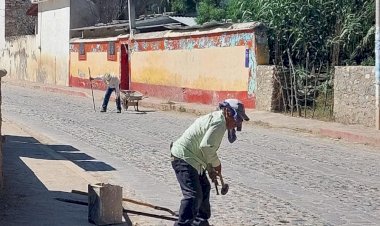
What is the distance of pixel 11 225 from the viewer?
755cm

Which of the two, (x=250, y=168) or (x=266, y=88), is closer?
(x=250, y=168)

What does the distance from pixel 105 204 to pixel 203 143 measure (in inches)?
57.3

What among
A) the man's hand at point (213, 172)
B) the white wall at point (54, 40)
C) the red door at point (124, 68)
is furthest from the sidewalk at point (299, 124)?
the white wall at point (54, 40)

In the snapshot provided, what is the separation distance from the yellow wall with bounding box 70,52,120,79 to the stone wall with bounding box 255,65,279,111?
12406mm

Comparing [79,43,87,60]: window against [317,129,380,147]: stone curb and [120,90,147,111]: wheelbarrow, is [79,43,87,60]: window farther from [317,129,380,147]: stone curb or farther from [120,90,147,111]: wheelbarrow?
[317,129,380,147]: stone curb

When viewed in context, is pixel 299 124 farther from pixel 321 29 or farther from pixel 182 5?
pixel 182 5

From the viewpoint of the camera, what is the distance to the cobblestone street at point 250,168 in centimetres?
915

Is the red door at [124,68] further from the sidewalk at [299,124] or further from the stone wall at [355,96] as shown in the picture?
the stone wall at [355,96]

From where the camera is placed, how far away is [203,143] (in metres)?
6.86

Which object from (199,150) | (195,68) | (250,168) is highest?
(195,68)

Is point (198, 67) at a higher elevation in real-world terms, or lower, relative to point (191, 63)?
lower

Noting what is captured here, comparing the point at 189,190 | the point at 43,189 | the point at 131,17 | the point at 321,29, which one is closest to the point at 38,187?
the point at 43,189

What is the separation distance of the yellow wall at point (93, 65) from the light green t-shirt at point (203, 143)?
92.3 feet

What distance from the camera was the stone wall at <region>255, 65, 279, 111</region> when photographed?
2320 cm
